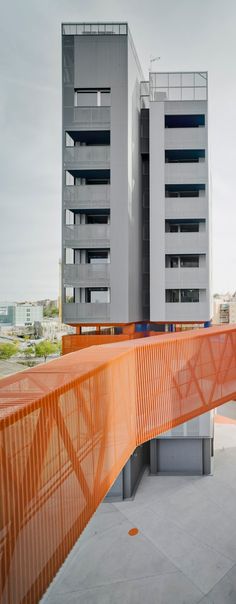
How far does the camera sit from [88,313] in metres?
16.9

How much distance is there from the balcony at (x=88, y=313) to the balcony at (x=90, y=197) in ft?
18.0

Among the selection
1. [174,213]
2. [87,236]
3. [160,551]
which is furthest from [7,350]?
[160,551]

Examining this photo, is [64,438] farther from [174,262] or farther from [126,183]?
[174,262]

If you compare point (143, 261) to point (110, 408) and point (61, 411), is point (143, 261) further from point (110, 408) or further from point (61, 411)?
point (61, 411)

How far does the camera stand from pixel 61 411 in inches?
185

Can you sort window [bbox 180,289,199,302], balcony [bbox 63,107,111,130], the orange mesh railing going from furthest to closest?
window [bbox 180,289,199,302]
balcony [bbox 63,107,111,130]
the orange mesh railing

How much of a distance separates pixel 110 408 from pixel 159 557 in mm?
8782

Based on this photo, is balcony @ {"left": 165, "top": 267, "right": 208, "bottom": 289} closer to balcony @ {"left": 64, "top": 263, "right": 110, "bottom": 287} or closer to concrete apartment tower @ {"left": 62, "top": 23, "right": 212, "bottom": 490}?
concrete apartment tower @ {"left": 62, "top": 23, "right": 212, "bottom": 490}

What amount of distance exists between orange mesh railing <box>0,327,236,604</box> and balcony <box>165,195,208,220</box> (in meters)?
11.0

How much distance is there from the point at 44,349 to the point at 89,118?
106 feet

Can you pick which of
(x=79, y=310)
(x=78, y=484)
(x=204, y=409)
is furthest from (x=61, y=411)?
(x=79, y=310)

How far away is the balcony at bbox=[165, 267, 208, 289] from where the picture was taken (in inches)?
712

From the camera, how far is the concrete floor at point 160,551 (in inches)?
387

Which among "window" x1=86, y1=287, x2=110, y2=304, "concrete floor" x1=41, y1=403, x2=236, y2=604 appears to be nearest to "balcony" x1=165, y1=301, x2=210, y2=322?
"window" x1=86, y1=287, x2=110, y2=304
